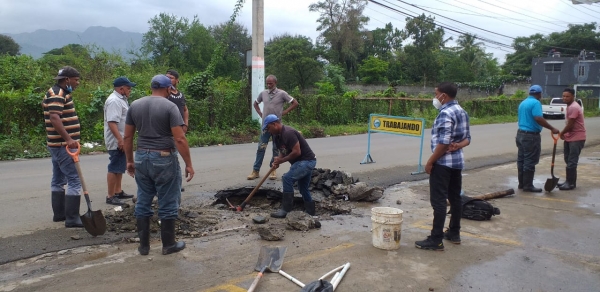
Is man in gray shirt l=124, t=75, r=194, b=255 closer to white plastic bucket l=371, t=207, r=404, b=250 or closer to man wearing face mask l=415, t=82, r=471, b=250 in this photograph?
white plastic bucket l=371, t=207, r=404, b=250

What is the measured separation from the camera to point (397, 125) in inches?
418

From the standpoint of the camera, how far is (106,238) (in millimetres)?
5383

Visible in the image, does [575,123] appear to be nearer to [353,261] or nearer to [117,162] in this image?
[353,261]

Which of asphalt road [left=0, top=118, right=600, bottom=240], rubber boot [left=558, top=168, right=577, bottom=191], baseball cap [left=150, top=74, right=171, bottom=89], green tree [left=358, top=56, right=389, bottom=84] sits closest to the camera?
baseball cap [left=150, top=74, right=171, bottom=89]

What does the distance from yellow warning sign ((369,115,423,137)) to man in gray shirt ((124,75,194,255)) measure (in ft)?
21.4

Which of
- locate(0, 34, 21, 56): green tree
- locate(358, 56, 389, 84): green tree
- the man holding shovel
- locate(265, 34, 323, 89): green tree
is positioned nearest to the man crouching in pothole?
the man holding shovel

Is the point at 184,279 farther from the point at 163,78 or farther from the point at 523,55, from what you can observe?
the point at 523,55

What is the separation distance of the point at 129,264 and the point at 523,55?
75938 mm

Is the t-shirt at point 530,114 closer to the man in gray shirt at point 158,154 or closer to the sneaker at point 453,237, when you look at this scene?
the sneaker at point 453,237

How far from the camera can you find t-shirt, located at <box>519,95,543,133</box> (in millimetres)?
8046

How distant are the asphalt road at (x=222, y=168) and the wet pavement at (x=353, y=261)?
1534 mm

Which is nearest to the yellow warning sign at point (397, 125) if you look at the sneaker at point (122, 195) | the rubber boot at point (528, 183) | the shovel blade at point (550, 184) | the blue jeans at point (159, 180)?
the rubber boot at point (528, 183)

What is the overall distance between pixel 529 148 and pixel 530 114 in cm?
60

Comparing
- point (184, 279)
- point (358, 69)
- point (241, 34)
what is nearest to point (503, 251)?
point (184, 279)
